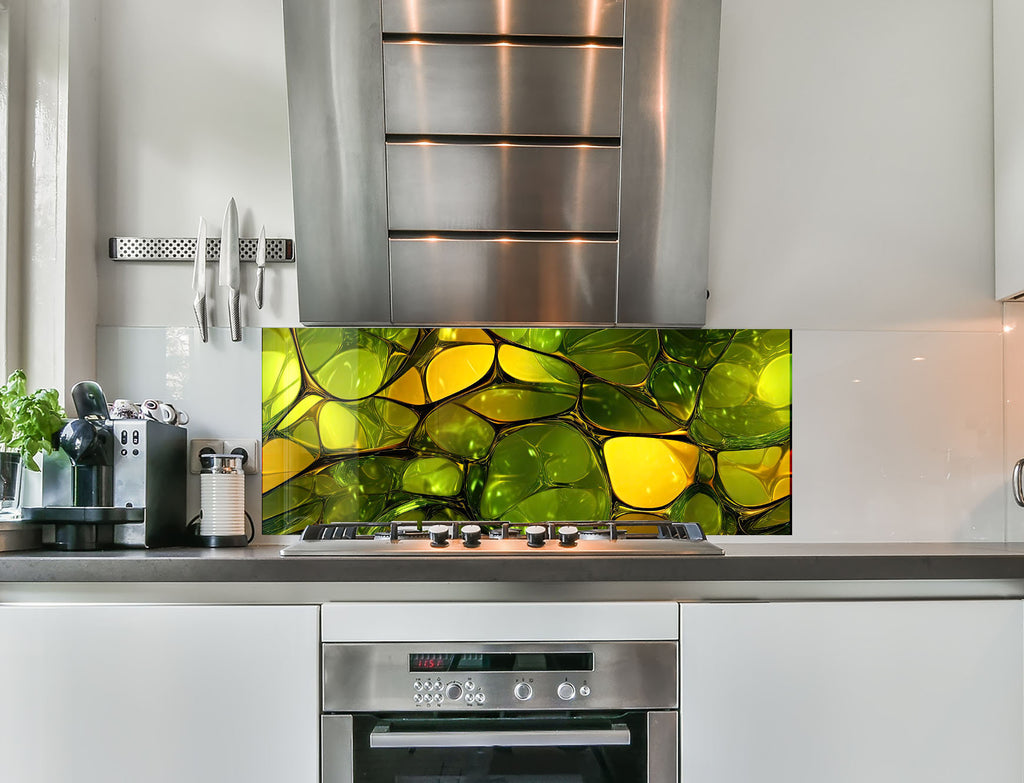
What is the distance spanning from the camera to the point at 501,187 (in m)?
1.84

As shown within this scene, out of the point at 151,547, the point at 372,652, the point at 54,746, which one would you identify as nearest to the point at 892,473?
the point at 372,652

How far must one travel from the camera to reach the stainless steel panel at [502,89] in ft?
5.88

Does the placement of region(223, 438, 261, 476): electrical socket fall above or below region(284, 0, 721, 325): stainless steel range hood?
below

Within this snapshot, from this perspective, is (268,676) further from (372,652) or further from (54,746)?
(54,746)

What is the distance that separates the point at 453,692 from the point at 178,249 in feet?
4.12

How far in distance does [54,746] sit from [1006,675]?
1.71m

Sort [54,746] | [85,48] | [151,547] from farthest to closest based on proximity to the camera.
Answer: [85,48]
[151,547]
[54,746]

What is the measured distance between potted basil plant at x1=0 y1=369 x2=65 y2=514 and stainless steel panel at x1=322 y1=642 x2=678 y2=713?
72 centimetres

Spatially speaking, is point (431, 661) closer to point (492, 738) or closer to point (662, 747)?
point (492, 738)

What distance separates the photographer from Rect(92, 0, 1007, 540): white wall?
203cm

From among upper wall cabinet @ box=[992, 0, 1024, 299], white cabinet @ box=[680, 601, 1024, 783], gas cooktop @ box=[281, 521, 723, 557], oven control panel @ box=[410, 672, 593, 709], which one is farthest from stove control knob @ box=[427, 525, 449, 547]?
upper wall cabinet @ box=[992, 0, 1024, 299]

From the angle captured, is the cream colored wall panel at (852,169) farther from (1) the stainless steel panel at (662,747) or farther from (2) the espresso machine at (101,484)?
(2) the espresso machine at (101,484)

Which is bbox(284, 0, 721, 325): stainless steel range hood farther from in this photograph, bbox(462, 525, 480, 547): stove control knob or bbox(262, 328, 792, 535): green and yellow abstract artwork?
bbox(462, 525, 480, 547): stove control knob

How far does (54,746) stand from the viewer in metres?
1.45
